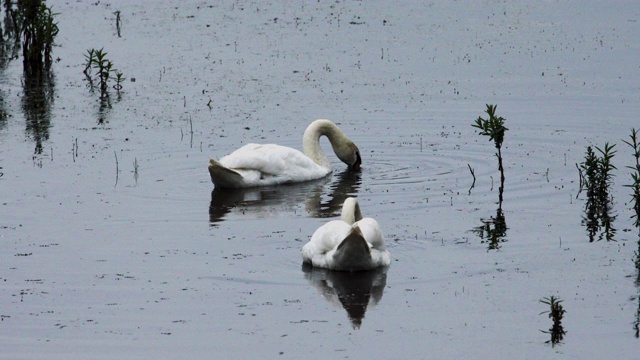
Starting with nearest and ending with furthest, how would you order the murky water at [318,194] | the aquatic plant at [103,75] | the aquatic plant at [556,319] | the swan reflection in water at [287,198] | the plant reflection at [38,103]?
the aquatic plant at [556,319]
the murky water at [318,194]
the swan reflection in water at [287,198]
the plant reflection at [38,103]
the aquatic plant at [103,75]

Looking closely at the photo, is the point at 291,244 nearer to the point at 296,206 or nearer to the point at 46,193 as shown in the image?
the point at 296,206

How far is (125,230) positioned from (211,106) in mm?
8781

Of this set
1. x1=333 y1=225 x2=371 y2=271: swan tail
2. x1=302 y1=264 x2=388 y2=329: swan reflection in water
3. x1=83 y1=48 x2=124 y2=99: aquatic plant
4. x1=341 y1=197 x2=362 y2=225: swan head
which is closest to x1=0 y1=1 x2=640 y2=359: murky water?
x1=302 y1=264 x2=388 y2=329: swan reflection in water

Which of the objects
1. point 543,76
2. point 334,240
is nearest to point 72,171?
point 334,240

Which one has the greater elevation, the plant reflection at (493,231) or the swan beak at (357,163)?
the swan beak at (357,163)

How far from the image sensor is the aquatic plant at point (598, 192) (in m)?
14.8

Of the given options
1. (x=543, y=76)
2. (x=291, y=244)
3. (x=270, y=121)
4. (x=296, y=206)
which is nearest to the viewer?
(x=291, y=244)

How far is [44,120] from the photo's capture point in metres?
22.6

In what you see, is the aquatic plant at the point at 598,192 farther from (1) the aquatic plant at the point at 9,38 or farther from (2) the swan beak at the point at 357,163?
(1) the aquatic plant at the point at 9,38

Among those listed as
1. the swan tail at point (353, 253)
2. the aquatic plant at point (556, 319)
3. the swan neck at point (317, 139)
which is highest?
the swan neck at point (317, 139)

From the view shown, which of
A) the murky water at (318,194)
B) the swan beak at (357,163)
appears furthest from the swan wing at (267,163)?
the swan beak at (357,163)

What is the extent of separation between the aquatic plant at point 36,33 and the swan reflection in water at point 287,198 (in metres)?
9.98

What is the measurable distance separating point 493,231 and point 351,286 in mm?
2816

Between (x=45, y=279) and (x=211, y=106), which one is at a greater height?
(x=211, y=106)
